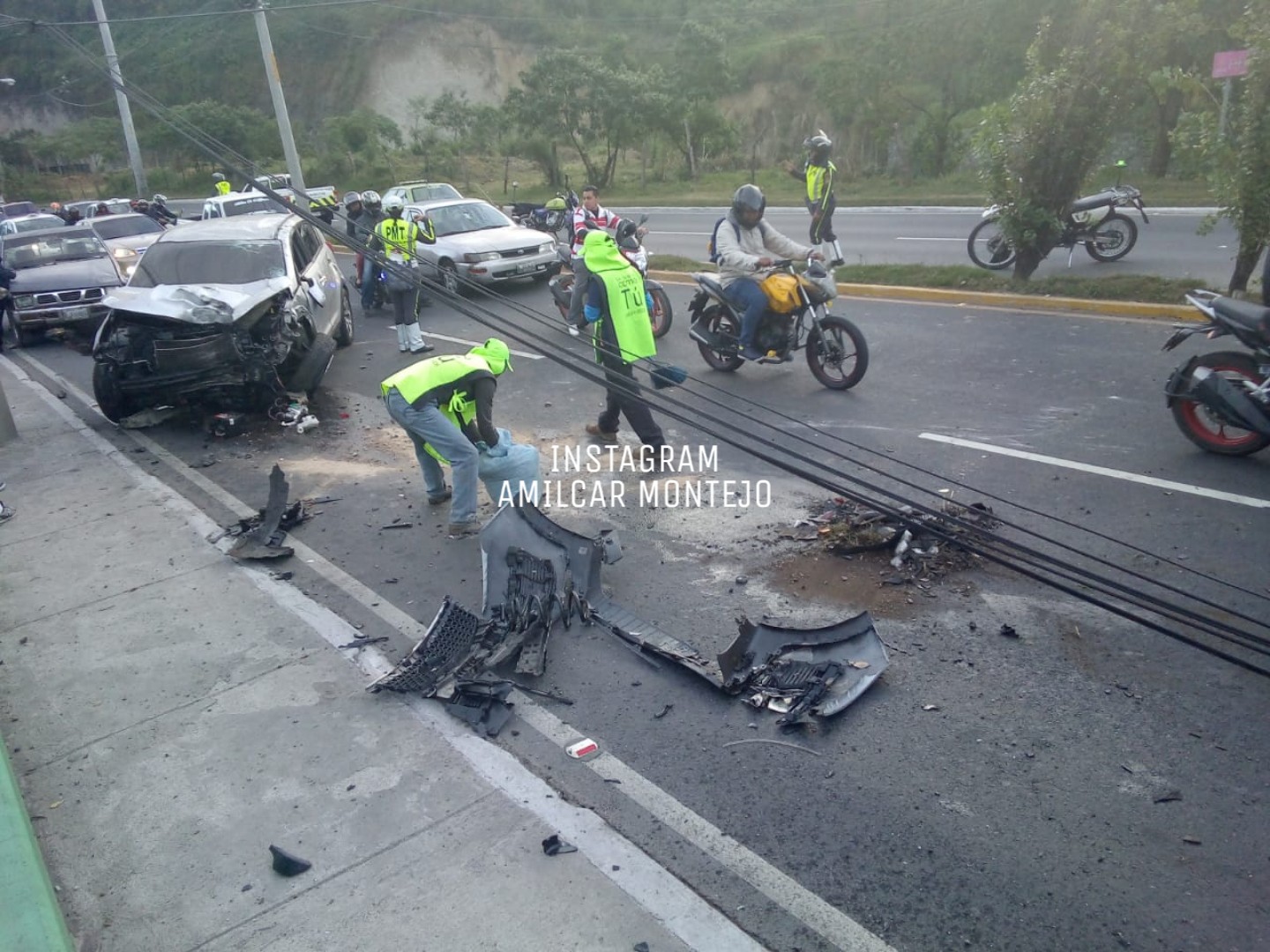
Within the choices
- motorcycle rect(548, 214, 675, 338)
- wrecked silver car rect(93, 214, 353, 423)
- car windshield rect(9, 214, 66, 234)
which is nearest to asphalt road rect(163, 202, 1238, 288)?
motorcycle rect(548, 214, 675, 338)

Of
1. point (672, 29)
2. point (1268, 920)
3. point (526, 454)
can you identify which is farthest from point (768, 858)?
point (672, 29)

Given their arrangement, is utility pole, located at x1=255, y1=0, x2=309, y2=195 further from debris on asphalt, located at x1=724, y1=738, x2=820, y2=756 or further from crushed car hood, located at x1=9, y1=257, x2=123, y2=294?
debris on asphalt, located at x1=724, y1=738, x2=820, y2=756

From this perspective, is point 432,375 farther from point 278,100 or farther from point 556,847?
point 278,100

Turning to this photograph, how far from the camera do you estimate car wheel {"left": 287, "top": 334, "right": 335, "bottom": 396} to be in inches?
398

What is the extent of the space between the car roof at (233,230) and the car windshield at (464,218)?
4922 millimetres

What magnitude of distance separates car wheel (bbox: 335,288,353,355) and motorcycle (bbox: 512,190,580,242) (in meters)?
5.33

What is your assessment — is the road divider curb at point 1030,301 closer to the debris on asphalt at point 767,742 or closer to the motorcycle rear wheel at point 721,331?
the motorcycle rear wheel at point 721,331

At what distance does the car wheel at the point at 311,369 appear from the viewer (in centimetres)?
1012

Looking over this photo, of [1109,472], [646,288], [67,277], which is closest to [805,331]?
[646,288]

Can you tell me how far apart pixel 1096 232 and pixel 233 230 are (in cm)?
1150

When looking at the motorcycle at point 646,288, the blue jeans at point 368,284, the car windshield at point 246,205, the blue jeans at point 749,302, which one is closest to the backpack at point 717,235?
the blue jeans at point 749,302

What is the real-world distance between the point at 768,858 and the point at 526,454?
3720mm

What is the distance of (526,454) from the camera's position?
6711 mm

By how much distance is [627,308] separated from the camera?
24.8 feet
